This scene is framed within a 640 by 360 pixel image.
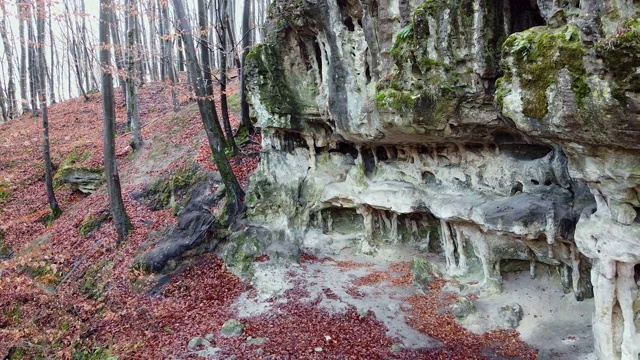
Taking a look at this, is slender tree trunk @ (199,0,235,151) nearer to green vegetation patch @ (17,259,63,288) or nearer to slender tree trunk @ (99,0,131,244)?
slender tree trunk @ (99,0,131,244)

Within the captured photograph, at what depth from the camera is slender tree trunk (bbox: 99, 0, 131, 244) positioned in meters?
14.0

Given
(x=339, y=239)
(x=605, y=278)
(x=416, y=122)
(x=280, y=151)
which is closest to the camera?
(x=605, y=278)

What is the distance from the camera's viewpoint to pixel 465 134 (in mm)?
10016

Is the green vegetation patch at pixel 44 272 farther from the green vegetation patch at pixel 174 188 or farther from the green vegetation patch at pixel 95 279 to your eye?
the green vegetation patch at pixel 174 188

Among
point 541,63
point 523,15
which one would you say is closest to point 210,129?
point 523,15

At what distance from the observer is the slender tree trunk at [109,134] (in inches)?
551

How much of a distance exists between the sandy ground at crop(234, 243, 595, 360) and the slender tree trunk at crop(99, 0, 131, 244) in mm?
6017

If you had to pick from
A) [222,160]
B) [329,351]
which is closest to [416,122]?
[329,351]

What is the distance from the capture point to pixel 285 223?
1418 cm

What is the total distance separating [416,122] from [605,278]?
191 inches

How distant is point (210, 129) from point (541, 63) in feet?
34.5

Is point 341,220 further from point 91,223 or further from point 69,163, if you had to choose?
point 69,163

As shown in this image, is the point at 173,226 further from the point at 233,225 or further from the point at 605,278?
the point at 605,278

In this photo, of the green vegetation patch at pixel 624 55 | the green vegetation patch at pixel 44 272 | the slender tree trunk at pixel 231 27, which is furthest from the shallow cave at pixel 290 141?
the green vegetation patch at pixel 624 55
